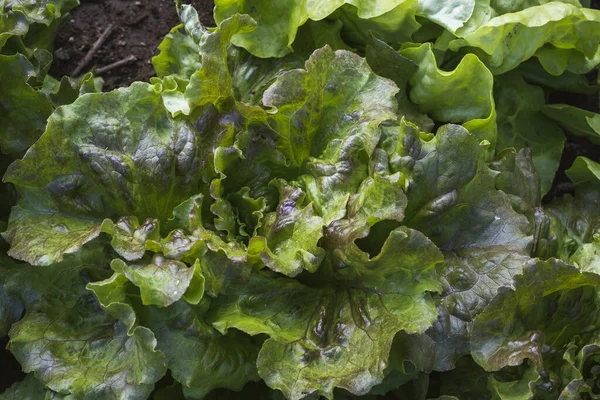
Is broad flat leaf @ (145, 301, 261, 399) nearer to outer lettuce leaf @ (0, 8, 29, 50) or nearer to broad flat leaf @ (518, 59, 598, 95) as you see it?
outer lettuce leaf @ (0, 8, 29, 50)

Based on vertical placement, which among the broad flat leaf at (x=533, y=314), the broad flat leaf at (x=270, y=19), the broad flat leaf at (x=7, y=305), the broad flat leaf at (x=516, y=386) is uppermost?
the broad flat leaf at (x=270, y=19)

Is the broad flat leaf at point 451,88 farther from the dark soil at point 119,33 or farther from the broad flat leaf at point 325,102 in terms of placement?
the dark soil at point 119,33

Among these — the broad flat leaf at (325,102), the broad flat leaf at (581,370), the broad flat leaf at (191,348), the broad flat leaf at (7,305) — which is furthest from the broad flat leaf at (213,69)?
the broad flat leaf at (581,370)

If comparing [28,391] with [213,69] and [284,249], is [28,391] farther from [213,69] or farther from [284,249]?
[213,69]

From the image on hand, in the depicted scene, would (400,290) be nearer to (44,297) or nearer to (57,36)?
(44,297)

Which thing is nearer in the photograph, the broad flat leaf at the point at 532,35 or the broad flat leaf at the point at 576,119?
the broad flat leaf at the point at 532,35

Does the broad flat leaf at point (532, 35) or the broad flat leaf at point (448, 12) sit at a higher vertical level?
the broad flat leaf at point (448, 12)
